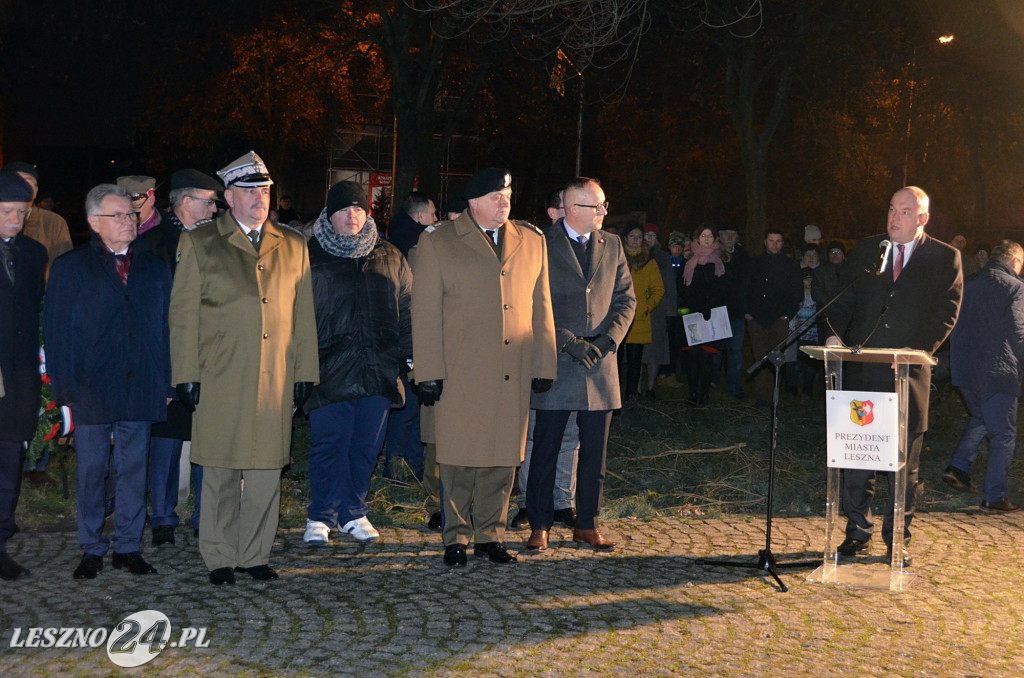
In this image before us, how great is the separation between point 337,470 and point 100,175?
137 ft

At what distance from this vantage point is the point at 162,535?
7.44m

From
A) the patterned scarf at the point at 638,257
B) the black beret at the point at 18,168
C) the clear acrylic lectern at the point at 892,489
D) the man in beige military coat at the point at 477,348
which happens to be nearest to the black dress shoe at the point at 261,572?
the man in beige military coat at the point at 477,348

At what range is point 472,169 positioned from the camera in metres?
54.2

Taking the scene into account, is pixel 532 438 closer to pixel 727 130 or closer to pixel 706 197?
pixel 727 130

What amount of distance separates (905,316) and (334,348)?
11.7ft

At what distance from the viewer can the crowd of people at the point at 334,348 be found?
6684mm

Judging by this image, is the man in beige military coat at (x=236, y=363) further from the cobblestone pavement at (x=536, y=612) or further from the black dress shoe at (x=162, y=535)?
the black dress shoe at (x=162, y=535)

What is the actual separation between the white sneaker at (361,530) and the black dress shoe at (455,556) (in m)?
0.73

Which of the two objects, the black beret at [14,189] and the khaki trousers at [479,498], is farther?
the khaki trousers at [479,498]

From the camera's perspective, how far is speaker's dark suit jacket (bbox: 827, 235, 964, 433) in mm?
7283

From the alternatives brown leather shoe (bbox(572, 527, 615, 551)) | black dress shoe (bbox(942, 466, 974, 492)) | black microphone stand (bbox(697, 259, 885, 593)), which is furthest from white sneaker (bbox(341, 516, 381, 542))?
black dress shoe (bbox(942, 466, 974, 492))

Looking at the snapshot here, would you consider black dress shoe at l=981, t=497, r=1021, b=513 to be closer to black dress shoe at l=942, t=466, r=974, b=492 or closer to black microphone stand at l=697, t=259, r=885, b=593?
black dress shoe at l=942, t=466, r=974, b=492

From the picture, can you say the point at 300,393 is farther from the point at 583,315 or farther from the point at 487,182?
the point at 583,315

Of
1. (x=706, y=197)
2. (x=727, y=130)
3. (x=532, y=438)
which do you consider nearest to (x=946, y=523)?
(x=532, y=438)
